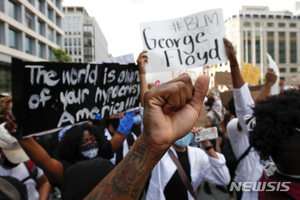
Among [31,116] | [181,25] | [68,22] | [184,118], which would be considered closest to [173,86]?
[184,118]

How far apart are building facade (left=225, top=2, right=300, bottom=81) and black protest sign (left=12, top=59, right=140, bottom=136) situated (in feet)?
221

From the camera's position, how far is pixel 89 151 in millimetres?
2115

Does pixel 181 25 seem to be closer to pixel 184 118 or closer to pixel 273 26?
pixel 184 118

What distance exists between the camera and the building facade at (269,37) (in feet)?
216

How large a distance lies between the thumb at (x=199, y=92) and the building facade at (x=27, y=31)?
73.4 feet

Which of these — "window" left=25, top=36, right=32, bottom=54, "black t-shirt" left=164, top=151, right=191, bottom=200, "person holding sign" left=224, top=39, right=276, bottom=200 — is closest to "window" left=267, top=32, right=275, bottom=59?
"window" left=25, top=36, right=32, bottom=54

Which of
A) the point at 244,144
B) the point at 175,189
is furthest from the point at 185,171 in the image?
the point at 244,144

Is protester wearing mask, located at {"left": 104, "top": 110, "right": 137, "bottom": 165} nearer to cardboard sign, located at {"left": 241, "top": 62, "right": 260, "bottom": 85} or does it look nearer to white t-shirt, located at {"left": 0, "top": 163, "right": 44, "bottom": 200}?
white t-shirt, located at {"left": 0, "top": 163, "right": 44, "bottom": 200}

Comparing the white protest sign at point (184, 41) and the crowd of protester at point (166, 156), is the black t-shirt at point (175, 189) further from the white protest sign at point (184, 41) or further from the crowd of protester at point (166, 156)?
the white protest sign at point (184, 41)

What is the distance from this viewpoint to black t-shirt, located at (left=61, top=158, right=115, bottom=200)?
1445 millimetres

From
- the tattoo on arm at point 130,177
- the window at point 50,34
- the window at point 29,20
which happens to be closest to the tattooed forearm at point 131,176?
the tattoo on arm at point 130,177

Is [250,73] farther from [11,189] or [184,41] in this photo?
[11,189]

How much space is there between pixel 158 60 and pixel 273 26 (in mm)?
82342

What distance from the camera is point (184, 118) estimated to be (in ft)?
3.31
